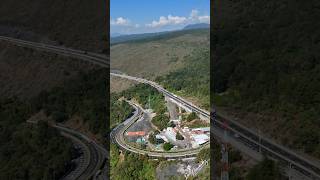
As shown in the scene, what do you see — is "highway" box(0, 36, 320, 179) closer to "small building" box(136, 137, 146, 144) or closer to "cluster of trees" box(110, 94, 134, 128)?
"cluster of trees" box(110, 94, 134, 128)

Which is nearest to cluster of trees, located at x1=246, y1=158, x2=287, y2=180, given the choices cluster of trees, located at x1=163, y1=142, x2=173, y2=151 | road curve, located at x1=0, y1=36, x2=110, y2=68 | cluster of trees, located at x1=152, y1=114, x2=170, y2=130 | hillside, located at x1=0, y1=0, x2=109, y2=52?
cluster of trees, located at x1=163, y1=142, x2=173, y2=151

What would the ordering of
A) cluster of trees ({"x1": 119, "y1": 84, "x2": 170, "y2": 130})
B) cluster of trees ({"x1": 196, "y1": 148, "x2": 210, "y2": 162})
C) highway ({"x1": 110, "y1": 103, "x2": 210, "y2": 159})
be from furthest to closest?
cluster of trees ({"x1": 119, "y1": 84, "x2": 170, "y2": 130}) < highway ({"x1": 110, "y1": 103, "x2": 210, "y2": 159}) < cluster of trees ({"x1": 196, "y1": 148, "x2": 210, "y2": 162})

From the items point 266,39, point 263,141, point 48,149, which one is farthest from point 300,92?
point 48,149

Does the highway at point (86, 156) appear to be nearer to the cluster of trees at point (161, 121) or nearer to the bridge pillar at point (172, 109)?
the cluster of trees at point (161, 121)

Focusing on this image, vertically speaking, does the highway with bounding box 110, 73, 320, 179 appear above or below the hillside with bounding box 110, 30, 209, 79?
below

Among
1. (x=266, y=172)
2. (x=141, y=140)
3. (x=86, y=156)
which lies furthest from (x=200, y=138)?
(x=86, y=156)

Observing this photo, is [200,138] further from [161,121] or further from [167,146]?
[161,121]
